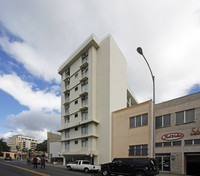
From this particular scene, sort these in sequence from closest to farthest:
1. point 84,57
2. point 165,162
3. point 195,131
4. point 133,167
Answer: point 133,167 → point 195,131 → point 165,162 → point 84,57

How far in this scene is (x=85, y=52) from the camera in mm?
34656

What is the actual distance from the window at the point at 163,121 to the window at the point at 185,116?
1.11 metres

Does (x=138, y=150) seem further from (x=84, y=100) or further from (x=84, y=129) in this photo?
(x=84, y=100)

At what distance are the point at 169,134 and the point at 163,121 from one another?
168 centimetres

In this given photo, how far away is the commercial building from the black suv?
6.07 metres

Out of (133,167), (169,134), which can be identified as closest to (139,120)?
(169,134)

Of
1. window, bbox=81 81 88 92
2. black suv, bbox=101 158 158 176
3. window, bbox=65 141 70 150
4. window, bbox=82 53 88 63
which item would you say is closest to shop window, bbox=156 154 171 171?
black suv, bbox=101 158 158 176

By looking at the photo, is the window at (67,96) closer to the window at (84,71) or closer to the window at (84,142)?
the window at (84,71)

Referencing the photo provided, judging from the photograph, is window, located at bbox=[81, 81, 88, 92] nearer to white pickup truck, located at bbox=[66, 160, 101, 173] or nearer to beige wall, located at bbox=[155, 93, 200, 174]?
white pickup truck, located at bbox=[66, 160, 101, 173]

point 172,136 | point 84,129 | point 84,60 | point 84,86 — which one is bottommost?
point 84,129

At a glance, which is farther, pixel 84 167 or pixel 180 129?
pixel 84 167

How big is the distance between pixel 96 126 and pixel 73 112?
7.67 meters

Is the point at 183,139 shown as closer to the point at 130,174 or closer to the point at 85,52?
A: the point at 130,174

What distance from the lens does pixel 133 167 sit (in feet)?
47.2
